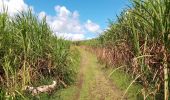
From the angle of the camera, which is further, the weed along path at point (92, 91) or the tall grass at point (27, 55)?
the weed along path at point (92, 91)

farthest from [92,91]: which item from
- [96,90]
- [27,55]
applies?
[27,55]

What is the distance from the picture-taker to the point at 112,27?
18.8 meters

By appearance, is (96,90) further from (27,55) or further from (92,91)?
(27,55)

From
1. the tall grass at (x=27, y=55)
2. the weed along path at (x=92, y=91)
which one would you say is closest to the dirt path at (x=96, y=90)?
the weed along path at (x=92, y=91)

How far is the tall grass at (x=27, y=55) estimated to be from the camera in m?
9.81

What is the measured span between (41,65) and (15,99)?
4118mm

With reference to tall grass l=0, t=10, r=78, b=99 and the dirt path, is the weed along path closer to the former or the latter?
the dirt path

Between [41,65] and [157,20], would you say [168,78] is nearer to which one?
[157,20]

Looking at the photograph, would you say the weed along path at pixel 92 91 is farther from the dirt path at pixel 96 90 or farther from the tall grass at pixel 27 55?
the tall grass at pixel 27 55

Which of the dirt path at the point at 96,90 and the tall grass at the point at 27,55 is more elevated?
the tall grass at the point at 27,55

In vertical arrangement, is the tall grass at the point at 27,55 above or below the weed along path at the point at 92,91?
above

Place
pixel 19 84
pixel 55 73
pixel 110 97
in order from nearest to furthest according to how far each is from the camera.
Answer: pixel 19 84 < pixel 110 97 < pixel 55 73

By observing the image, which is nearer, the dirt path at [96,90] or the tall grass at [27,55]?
the tall grass at [27,55]

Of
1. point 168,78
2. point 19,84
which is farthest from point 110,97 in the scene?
point 168,78
